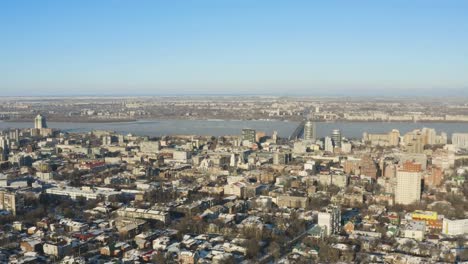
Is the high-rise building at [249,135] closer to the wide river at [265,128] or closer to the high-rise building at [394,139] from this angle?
the wide river at [265,128]

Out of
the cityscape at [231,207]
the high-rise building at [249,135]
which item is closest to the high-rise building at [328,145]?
the cityscape at [231,207]

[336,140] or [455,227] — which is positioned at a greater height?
[336,140]

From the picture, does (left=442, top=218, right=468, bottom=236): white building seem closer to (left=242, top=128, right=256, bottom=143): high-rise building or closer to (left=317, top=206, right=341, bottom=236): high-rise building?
(left=317, top=206, right=341, bottom=236): high-rise building

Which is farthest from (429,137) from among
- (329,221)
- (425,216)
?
(329,221)

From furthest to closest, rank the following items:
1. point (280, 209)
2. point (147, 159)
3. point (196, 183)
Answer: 1. point (147, 159)
2. point (196, 183)
3. point (280, 209)

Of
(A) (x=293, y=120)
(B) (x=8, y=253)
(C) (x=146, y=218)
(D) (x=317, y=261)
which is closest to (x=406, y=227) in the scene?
(D) (x=317, y=261)

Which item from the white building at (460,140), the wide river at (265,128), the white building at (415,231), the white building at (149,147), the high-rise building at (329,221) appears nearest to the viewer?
the white building at (415,231)

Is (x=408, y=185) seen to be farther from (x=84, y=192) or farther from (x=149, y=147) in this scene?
(x=149, y=147)

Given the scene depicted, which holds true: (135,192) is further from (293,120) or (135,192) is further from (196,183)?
(293,120)
